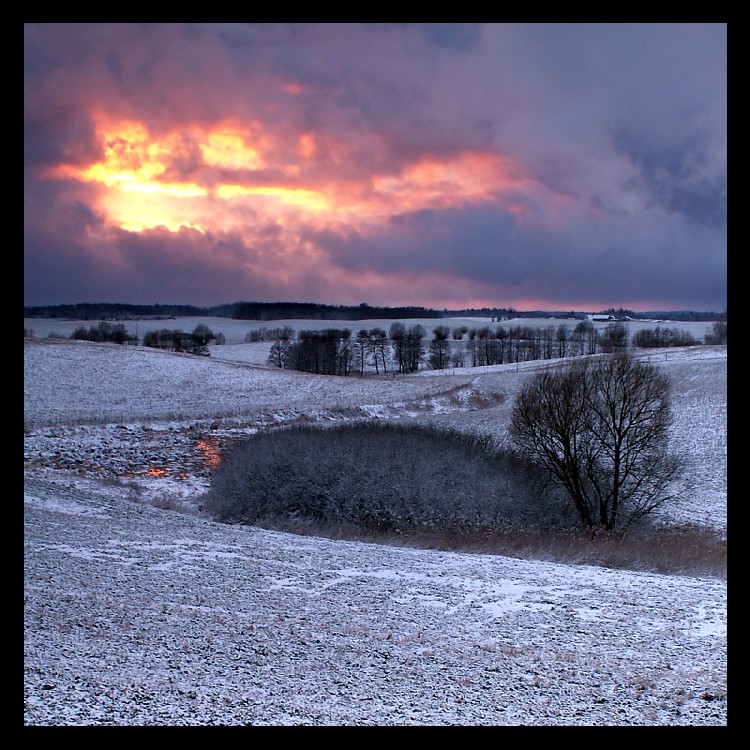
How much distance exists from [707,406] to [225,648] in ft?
135

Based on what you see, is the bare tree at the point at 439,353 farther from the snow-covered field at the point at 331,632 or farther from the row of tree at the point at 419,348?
the snow-covered field at the point at 331,632

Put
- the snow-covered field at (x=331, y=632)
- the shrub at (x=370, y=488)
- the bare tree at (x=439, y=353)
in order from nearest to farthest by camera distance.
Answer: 1. the snow-covered field at (x=331, y=632)
2. the shrub at (x=370, y=488)
3. the bare tree at (x=439, y=353)

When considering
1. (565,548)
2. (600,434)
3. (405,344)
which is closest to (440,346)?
(405,344)

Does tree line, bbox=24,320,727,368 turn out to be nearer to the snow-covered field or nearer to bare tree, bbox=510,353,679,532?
bare tree, bbox=510,353,679,532

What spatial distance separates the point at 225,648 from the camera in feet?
21.0

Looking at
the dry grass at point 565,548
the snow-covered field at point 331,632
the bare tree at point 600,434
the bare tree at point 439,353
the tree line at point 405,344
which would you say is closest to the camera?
the snow-covered field at point 331,632

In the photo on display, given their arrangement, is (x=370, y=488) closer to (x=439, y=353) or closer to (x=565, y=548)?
(x=565, y=548)

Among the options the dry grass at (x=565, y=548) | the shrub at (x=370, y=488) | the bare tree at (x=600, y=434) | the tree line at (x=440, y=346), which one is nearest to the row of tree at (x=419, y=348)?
the tree line at (x=440, y=346)

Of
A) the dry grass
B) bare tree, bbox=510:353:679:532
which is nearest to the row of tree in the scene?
bare tree, bbox=510:353:679:532

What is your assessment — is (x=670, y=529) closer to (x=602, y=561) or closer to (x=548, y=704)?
(x=602, y=561)

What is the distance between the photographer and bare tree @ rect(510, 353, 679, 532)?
23.4 m

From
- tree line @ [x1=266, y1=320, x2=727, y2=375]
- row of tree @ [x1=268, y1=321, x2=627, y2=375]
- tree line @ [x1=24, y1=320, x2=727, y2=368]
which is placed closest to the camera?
tree line @ [x1=24, y1=320, x2=727, y2=368]

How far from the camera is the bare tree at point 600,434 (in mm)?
23375

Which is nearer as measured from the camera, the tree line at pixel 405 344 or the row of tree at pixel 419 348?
the tree line at pixel 405 344
